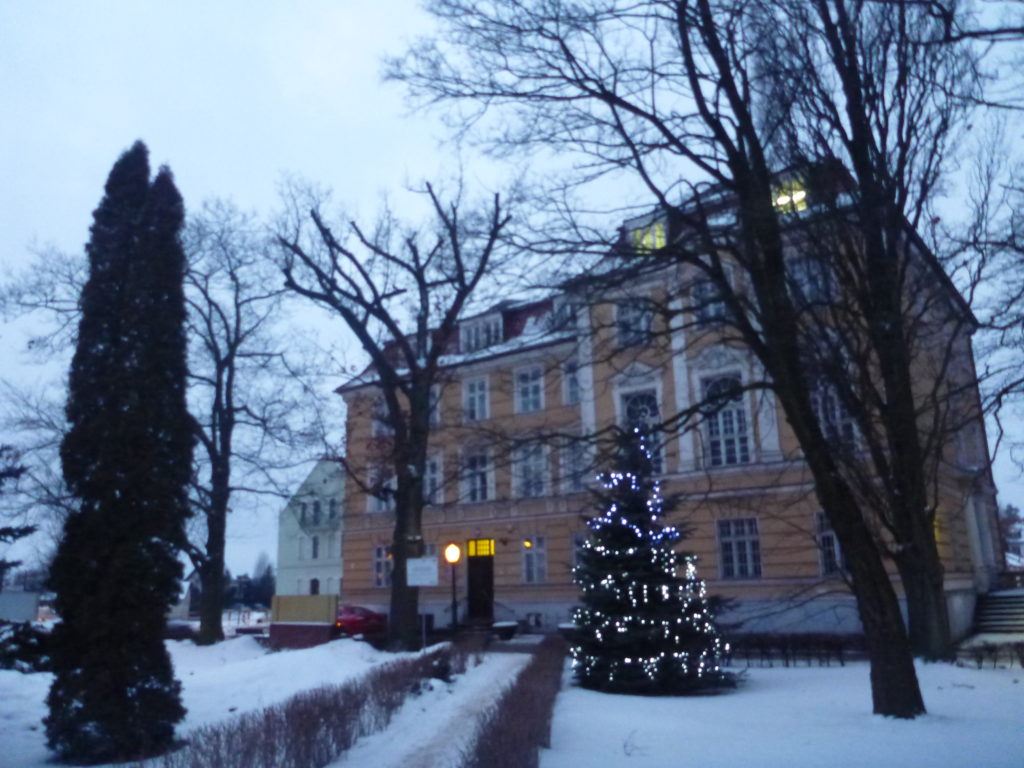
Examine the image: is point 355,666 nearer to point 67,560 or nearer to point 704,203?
point 67,560

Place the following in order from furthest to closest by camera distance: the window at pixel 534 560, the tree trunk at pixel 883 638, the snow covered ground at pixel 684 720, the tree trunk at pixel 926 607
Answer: the window at pixel 534 560 → the tree trunk at pixel 926 607 → the tree trunk at pixel 883 638 → the snow covered ground at pixel 684 720

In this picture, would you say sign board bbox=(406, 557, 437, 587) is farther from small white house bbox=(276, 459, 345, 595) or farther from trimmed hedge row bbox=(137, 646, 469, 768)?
small white house bbox=(276, 459, 345, 595)

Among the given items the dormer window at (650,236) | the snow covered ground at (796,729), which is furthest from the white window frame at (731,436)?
the dormer window at (650,236)

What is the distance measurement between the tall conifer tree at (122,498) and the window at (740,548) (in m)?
21.3

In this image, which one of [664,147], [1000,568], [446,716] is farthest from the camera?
[1000,568]

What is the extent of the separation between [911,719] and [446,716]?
5942 mm

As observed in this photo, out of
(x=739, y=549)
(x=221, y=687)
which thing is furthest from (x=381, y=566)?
(x=221, y=687)

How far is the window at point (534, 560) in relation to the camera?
3434 cm

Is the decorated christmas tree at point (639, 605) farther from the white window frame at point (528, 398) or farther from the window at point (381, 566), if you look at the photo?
the window at point (381, 566)

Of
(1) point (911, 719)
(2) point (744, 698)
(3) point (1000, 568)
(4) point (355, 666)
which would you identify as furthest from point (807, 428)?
(3) point (1000, 568)

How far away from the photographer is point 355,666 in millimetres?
19031

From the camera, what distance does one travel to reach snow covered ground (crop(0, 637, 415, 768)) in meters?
11.4

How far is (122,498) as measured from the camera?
1140 centimetres

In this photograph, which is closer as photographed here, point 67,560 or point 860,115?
point 67,560
